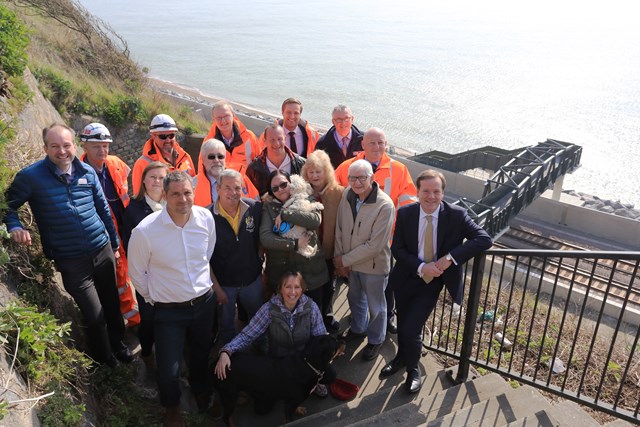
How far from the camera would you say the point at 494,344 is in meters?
5.85

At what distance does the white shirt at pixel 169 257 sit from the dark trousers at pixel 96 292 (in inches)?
15.3

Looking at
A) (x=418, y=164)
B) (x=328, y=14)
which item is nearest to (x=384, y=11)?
(x=328, y=14)

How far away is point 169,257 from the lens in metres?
3.14

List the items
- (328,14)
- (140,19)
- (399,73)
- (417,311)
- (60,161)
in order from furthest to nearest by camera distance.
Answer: (328,14) < (140,19) < (399,73) < (417,311) < (60,161)

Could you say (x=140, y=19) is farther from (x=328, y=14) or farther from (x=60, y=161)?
(x=60, y=161)

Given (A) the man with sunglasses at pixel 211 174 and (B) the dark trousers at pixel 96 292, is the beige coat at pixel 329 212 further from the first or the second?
(B) the dark trousers at pixel 96 292

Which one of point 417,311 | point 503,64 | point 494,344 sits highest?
point 417,311

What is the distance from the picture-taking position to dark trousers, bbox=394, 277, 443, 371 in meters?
3.82

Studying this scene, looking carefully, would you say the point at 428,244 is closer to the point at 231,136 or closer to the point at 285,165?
the point at 285,165

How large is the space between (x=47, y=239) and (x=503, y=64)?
55978mm

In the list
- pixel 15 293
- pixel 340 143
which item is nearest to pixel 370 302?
pixel 340 143

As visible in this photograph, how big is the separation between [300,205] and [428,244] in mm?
1036

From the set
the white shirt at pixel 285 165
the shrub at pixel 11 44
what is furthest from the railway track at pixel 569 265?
the shrub at pixel 11 44

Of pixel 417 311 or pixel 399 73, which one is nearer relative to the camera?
pixel 417 311
